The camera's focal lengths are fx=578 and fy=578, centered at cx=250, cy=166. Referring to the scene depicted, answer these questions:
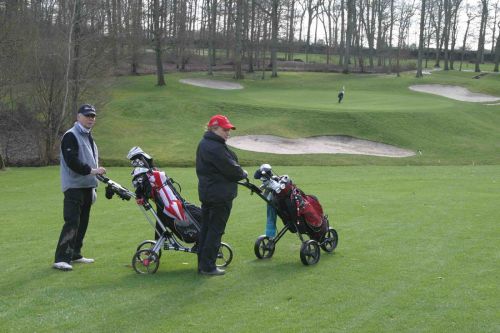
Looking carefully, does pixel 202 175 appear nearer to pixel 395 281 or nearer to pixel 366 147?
pixel 395 281

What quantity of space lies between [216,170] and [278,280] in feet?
5.10

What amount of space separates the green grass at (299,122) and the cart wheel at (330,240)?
14851mm

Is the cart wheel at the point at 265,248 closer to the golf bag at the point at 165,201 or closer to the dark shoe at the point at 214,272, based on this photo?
the dark shoe at the point at 214,272

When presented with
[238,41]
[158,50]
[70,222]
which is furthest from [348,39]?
[70,222]

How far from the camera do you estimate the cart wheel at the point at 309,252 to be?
25.2 ft

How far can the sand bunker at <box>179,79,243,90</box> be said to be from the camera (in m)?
43.4

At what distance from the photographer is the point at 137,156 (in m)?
7.57

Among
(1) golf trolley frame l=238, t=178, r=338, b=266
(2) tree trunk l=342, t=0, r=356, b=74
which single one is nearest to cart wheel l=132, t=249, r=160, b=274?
(1) golf trolley frame l=238, t=178, r=338, b=266

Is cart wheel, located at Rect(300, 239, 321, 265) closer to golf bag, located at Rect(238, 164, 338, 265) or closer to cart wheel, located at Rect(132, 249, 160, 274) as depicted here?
golf bag, located at Rect(238, 164, 338, 265)

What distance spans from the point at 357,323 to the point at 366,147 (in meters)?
22.0

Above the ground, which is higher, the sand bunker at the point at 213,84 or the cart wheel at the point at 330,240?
the sand bunker at the point at 213,84

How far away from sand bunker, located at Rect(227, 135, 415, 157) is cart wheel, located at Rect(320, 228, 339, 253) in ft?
54.3

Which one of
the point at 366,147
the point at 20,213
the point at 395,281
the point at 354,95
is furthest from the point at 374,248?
the point at 354,95

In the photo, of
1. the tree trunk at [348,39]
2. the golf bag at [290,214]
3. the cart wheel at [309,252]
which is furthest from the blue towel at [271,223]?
the tree trunk at [348,39]
